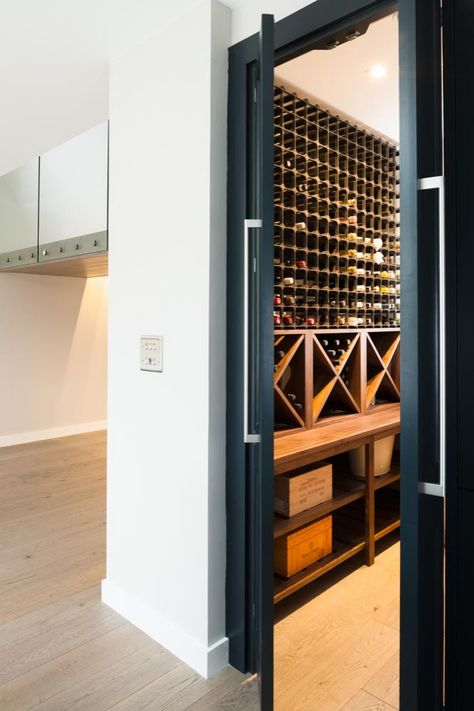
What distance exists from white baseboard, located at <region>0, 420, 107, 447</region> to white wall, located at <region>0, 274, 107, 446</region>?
10 mm

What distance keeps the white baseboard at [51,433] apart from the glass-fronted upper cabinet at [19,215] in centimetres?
195

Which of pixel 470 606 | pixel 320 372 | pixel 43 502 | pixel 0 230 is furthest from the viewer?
pixel 0 230

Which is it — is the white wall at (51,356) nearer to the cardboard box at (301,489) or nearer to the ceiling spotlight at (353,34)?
the cardboard box at (301,489)

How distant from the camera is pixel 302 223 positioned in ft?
8.44

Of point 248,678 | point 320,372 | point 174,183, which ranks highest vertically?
point 174,183

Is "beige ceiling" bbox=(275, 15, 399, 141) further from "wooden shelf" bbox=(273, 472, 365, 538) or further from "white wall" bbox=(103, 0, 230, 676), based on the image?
"wooden shelf" bbox=(273, 472, 365, 538)

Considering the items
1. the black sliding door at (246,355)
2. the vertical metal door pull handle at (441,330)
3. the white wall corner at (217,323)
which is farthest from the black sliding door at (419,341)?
the white wall corner at (217,323)

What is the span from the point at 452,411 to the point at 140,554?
1434 mm

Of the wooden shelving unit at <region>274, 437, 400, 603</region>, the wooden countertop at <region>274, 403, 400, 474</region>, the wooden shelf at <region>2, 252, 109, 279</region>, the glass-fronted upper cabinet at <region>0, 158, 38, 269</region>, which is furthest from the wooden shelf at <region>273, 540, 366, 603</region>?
the glass-fronted upper cabinet at <region>0, 158, 38, 269</region>

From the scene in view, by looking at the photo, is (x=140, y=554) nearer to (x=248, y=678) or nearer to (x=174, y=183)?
(x=248, y=678)

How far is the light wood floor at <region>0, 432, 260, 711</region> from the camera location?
5.68ft

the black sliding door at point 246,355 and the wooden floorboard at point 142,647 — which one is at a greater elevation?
the black sliding door at point 246,355

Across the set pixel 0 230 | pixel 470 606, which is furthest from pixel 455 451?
pixel 0 230

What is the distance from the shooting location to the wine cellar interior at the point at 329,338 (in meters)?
2.36
